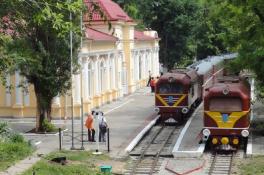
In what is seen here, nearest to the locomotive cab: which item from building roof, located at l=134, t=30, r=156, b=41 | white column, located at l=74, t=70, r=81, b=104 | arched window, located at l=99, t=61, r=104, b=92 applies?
white column, located at l=74, t=70, r=81, b=104

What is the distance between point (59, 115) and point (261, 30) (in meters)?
13.9

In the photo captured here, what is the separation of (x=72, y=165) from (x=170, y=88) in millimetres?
11673

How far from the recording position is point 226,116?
2323 cm

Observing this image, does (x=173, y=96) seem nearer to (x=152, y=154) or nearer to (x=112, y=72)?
(x=152, y=154)

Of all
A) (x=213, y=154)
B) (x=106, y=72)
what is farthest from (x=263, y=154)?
(x=106, y=72)

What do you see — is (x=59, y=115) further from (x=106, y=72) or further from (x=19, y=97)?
(x=106, y=72)

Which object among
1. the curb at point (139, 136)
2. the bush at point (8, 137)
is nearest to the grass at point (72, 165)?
the bush at point (8, 137)

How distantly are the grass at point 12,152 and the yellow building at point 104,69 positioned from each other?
5810 mm

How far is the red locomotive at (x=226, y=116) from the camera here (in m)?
23.2

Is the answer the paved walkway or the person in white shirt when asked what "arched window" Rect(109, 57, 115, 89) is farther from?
the person in white shirt

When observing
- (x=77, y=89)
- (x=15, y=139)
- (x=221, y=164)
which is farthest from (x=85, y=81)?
(x=221, y=164)

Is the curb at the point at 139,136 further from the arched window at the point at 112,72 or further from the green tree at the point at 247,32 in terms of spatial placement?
the arched window at the point at 112,72

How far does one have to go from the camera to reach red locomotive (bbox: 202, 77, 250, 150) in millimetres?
23188

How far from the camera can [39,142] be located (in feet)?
86.4
